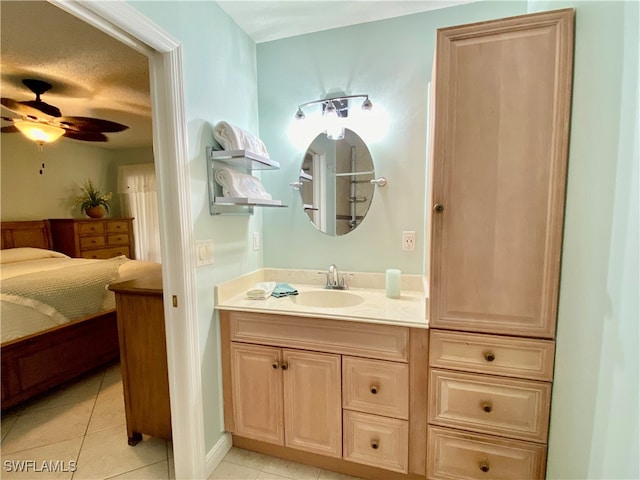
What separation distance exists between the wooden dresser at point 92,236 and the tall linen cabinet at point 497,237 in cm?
482

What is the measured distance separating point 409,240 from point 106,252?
4.65m

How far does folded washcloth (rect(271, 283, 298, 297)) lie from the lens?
1.71 meters

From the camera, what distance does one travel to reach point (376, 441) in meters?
1.40

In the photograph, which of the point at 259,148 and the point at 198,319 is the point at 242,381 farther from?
the point at 259,148

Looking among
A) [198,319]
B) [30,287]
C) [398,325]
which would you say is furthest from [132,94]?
[398,325]

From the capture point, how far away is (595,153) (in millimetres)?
909

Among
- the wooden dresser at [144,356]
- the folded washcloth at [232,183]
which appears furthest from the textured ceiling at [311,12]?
the wooden dresser at [144,356]

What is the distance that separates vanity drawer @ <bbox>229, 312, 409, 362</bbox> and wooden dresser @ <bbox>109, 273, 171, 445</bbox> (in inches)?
16.8

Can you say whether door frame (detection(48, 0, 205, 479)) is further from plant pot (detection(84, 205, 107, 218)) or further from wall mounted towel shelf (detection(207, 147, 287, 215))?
plant pot (detection(84, 205, 107, 218))

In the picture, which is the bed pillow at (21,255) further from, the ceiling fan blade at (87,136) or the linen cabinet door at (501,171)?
the linen cabinet door at (501,171)

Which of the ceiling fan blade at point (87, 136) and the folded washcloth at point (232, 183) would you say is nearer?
the folded washcloth at point (232, 183)

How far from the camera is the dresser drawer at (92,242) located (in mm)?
4188

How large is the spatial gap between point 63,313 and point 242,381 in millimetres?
1754

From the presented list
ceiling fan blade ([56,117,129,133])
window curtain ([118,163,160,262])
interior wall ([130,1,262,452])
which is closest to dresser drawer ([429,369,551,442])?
interior wall ([130,1,262,452])
